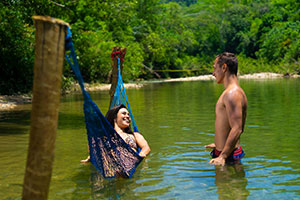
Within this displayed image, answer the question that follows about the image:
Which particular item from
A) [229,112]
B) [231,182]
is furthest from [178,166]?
[229,112]

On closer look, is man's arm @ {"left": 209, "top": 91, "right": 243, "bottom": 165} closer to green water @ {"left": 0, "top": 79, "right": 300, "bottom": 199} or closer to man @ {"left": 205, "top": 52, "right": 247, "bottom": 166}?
man @ {"left": 205, "top": 52, "right": 247, "bottom": 166}

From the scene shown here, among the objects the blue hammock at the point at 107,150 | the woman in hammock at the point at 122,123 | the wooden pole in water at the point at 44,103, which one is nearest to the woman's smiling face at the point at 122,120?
the woman in hammock at the point at 122,123

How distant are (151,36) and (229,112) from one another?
1279 inches

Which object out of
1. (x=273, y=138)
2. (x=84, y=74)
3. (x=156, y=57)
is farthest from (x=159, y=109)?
(x=156, y=57)

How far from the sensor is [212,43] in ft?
187

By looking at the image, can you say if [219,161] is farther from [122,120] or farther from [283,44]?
[283,44]

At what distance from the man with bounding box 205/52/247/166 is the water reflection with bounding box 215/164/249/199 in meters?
0.30

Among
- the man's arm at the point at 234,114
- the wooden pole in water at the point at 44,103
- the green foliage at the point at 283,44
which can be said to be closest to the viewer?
the wooden pole in water at the point at 44,103

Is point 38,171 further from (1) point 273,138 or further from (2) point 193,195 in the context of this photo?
(1) point 273,138

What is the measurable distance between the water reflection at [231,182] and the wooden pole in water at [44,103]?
80.9 inches

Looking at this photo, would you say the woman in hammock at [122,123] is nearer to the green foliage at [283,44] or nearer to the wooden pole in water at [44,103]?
the wooden pole in water at [44,103]

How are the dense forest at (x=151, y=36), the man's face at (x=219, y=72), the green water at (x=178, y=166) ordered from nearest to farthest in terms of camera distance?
the man's face at (x=219, y=72), the green water at (x=178, y=166), the dense forest at (x=151, y=36)

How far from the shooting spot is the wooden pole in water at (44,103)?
2.33 meters

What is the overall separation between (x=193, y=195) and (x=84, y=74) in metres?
19.4
